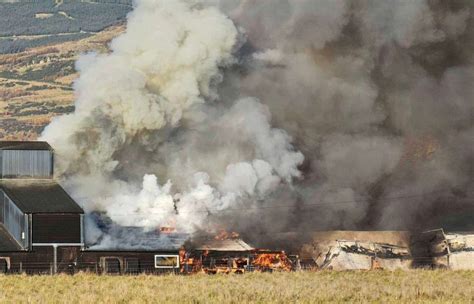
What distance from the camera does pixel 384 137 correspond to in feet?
335

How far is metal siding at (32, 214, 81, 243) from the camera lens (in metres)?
81.1

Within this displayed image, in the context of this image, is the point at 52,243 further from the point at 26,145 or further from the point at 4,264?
the point at 26,145

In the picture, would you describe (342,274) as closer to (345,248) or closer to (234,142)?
(345,248)

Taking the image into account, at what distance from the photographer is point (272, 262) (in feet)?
274

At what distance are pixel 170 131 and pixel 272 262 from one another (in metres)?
16.6

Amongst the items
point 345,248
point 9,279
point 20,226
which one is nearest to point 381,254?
point 345,248

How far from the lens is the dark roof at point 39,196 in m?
81.9

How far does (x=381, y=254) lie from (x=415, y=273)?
17.2 m

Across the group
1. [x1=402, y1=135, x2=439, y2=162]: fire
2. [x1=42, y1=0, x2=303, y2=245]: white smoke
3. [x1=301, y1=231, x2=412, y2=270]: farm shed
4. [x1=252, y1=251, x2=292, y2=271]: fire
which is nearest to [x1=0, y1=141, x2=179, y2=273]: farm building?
[x1=252, y1=251, x2=292, y2=271]: fire

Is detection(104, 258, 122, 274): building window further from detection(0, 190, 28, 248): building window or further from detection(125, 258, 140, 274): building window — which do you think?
detection(0, 190, 28, 248): building window

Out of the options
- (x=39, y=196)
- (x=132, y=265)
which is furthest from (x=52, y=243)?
(x=132, y=265)

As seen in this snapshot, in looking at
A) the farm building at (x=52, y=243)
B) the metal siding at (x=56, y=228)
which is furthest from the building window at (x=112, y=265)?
the metal siding at (x=56, y=228)

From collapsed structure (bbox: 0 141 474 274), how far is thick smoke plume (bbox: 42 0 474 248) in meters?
3.31

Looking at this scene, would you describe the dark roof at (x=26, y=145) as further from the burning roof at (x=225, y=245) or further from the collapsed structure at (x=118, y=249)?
the burning roof at (x=225, y=245)
